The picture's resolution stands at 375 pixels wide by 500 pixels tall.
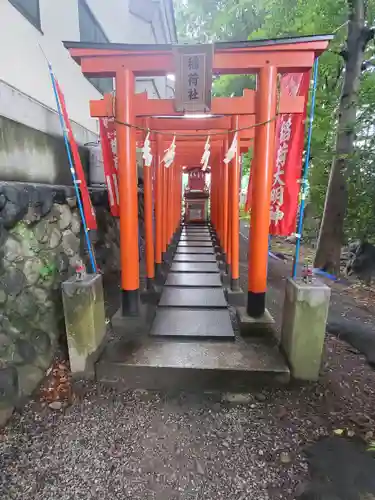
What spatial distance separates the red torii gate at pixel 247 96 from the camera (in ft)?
12.3

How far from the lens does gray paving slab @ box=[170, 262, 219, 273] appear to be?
795 centimetres

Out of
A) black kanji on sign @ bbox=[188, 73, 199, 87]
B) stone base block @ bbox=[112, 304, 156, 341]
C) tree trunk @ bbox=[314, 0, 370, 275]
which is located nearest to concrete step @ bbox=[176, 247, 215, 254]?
tree trunk @ bbox=[314, 0, 370, 275]

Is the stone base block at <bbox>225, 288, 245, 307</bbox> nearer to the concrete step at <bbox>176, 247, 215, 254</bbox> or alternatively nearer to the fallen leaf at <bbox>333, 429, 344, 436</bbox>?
the fallen leaf at <bbox>333, 429, 344, 436</bbox>

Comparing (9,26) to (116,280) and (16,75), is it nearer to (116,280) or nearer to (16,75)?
(16,75)

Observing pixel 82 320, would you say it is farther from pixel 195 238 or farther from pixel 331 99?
pixel 195 238

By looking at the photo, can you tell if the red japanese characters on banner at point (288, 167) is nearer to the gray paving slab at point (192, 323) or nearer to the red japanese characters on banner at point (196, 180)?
the gray paving slab at point (192, 323)

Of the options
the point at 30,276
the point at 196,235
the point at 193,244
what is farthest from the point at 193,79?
the point at 196,235

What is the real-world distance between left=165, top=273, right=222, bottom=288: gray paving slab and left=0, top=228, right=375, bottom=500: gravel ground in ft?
11.1

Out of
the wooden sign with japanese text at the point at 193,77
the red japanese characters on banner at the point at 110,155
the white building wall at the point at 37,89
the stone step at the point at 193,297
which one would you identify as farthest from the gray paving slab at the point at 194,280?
the wooden sign with japanese text at the point at 193,77

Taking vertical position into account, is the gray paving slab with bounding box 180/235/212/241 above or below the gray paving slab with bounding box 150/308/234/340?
below

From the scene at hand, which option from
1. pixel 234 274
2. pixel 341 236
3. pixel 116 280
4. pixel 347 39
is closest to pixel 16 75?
pixel 116 280

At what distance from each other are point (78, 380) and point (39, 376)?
0.45 m

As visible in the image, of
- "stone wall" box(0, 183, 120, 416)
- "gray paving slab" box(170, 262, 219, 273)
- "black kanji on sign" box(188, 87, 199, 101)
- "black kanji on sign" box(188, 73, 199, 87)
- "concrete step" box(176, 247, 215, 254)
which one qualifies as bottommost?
"concrete step" box(176, 247, 215, 254)

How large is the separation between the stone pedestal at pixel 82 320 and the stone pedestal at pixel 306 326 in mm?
2343
